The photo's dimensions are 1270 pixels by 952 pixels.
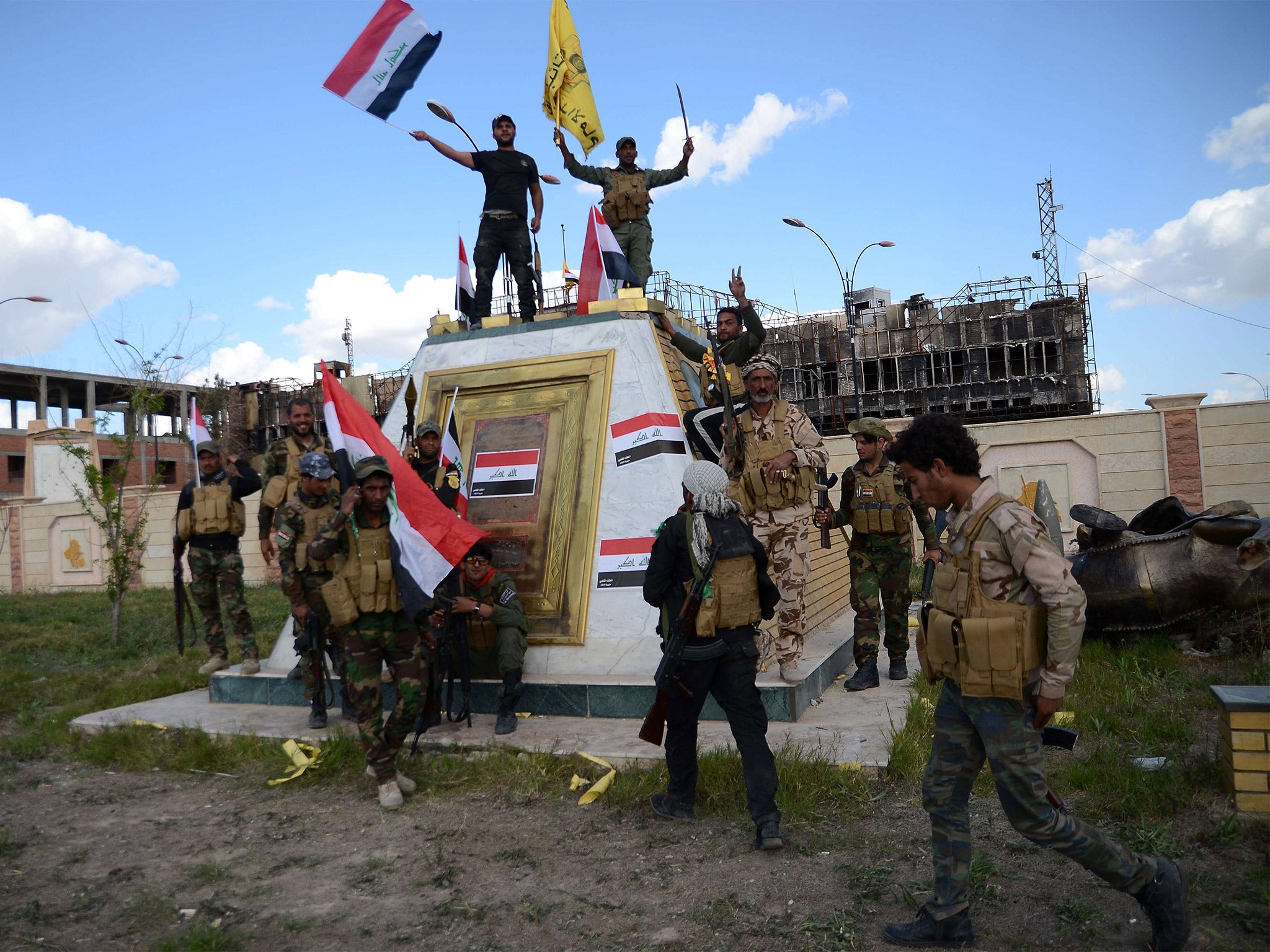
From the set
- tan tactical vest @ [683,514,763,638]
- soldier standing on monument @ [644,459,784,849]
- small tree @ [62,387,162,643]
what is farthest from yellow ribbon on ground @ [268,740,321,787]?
small tree @ [62,387,162,643]

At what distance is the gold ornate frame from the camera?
6.83 metres

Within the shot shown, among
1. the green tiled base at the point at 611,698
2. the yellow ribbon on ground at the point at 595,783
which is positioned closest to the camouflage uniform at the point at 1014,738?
the yellow ribbon on ground at the point at 595,783

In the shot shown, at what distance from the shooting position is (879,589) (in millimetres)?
6996

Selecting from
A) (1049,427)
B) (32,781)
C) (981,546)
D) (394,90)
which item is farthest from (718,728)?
(1049,427)

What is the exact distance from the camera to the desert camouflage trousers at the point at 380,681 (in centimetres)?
521

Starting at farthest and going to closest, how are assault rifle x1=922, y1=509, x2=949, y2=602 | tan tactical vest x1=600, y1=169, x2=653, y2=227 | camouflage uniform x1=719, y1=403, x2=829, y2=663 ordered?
tan tactical vest x1=600, y1=169, x2=653, y2=227
assault rifle x1=922, y1=509, x2=949, y2=602
camouflage uniform x1=719, y1=403, x2=829, y2=663

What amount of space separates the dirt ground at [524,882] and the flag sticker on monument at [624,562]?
1.97m

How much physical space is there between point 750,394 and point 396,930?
4.10 meters

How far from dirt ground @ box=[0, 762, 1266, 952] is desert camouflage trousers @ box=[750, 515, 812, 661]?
1566mm

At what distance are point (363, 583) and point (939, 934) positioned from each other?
3450 millimetres

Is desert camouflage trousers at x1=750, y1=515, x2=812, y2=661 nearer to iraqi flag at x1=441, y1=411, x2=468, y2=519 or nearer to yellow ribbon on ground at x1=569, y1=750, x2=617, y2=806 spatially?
yellow ribbon on ground at x1=569, y1=750, x2=617, y2=806

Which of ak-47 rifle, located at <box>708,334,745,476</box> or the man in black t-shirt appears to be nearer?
ak-47 rifle, located at <box>708,334,745,476</box>

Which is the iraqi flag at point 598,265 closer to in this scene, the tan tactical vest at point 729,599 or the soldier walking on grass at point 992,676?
the tan tactical vest at point 729,599

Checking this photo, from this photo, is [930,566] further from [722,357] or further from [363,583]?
[363,583]
